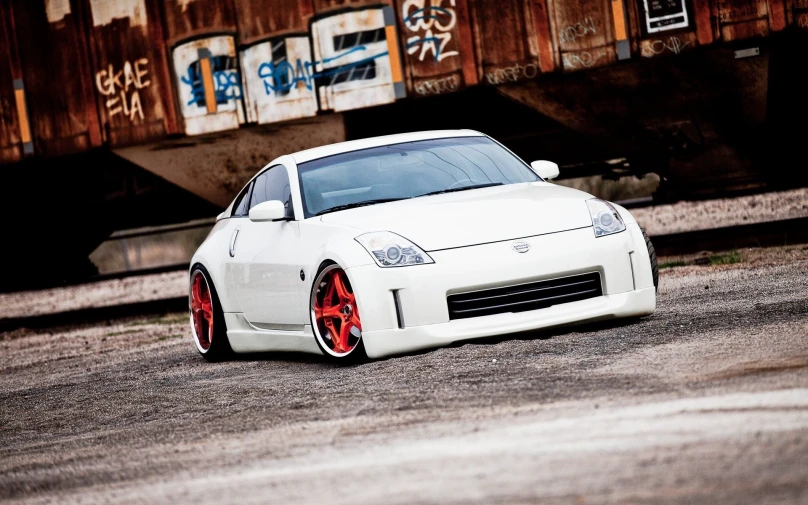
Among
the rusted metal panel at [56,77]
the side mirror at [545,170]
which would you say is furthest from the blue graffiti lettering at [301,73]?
the side mirror at [545,170]

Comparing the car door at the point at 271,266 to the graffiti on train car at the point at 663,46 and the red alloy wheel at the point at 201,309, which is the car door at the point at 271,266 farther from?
the graffiti on train car at the point at 663,46

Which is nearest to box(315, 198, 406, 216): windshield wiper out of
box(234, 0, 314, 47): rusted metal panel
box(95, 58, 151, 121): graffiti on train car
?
box(234, 0, 314, 47): rusted metal panel

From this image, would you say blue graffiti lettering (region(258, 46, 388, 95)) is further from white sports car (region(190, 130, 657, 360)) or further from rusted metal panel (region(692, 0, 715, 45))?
white sports car (region(190, 130, 657, 360))

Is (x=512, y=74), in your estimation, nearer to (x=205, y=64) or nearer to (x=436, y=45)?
(x=436, y=45)

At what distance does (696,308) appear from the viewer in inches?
304

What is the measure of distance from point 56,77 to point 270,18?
2898 millimetres

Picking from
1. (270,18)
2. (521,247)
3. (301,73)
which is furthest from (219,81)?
(521,247)

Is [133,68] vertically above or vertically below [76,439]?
above

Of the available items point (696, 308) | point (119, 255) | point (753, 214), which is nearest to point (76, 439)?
point (696, 308)

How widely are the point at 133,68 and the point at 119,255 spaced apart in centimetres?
2303

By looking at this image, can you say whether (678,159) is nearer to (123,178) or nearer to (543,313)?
(543,313)

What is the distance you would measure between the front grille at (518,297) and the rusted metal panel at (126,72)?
736 cm

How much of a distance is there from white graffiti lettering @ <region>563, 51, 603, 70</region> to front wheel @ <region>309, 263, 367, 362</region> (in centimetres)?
511

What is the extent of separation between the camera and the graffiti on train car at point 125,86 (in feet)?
43.8
